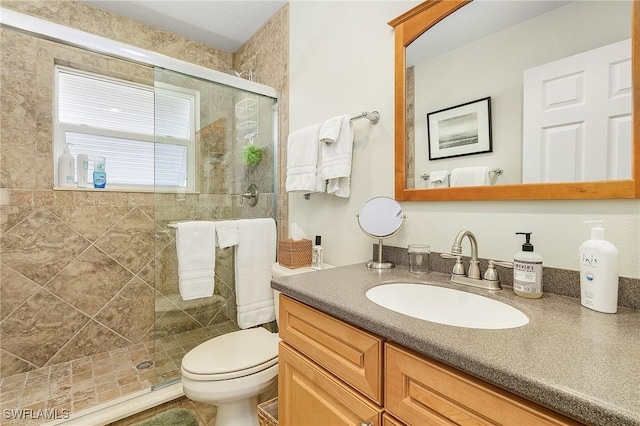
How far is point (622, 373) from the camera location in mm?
428

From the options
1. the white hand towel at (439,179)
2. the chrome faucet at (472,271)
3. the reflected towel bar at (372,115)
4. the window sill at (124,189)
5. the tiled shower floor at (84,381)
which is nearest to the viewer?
the chrome faucet at (472,271)

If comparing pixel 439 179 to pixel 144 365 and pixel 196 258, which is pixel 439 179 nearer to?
pixel 196 258

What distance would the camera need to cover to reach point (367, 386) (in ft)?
2.21

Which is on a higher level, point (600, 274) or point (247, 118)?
point (247, 118)

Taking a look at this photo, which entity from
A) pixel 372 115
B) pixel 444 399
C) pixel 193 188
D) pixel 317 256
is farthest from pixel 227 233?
pixel 444 399

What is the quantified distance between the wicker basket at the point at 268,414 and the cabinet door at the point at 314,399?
206 mm

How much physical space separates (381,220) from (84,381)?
1.97 metres

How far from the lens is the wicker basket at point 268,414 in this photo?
1136 millimetres

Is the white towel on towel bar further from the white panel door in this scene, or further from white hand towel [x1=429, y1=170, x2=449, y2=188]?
the white panel door

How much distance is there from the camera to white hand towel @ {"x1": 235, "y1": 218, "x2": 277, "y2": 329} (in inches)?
66.0

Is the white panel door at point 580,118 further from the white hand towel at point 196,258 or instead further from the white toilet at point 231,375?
the white hand towel at point 196,258

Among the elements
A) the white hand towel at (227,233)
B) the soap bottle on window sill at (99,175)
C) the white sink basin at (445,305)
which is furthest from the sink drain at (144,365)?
the white sink basin at (445,305)

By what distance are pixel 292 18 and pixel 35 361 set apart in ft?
8.98

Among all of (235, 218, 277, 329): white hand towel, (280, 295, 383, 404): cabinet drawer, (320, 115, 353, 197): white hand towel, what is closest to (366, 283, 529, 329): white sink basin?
(280, 295, 383, 404): cabinet drawer
